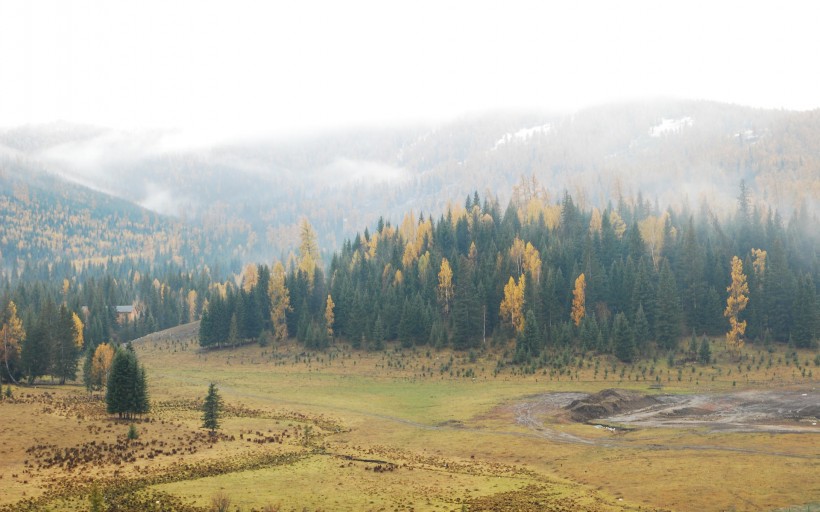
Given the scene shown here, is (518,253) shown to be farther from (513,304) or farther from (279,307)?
(279,307)

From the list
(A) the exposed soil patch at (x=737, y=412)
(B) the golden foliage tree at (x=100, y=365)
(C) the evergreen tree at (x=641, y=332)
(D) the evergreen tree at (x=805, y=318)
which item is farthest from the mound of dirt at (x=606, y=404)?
(B) the golden foliage tree at (x=100, y=365)

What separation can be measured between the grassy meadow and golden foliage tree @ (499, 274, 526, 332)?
28.4 meters

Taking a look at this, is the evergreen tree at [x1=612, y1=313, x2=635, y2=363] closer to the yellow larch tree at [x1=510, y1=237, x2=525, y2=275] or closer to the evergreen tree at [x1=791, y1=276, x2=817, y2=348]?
the evergreen tree at [x1=791, y1=276, x2=817, y2=348]

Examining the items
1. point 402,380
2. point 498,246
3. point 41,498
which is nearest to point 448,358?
point 402,380

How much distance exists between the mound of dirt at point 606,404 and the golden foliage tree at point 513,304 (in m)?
43.9

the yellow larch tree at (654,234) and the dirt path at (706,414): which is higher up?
the yellow larch tree at (654,234)

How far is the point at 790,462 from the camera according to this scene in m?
44.6

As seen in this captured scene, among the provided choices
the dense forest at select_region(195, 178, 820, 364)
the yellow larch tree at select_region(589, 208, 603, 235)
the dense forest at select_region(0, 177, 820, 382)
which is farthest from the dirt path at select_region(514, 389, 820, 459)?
the yellow larch tree at select_region(589, 208, 603, 235)

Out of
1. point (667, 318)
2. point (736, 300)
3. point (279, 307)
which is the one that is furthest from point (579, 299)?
point (279, 307)

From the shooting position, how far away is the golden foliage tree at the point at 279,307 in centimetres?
14138

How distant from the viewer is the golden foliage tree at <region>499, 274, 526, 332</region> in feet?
405

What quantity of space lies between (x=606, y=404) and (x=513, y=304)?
53.0m

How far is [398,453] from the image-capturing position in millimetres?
54250

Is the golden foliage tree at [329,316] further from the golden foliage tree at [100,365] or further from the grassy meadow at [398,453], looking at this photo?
the golden foliage tree at [100,365]
